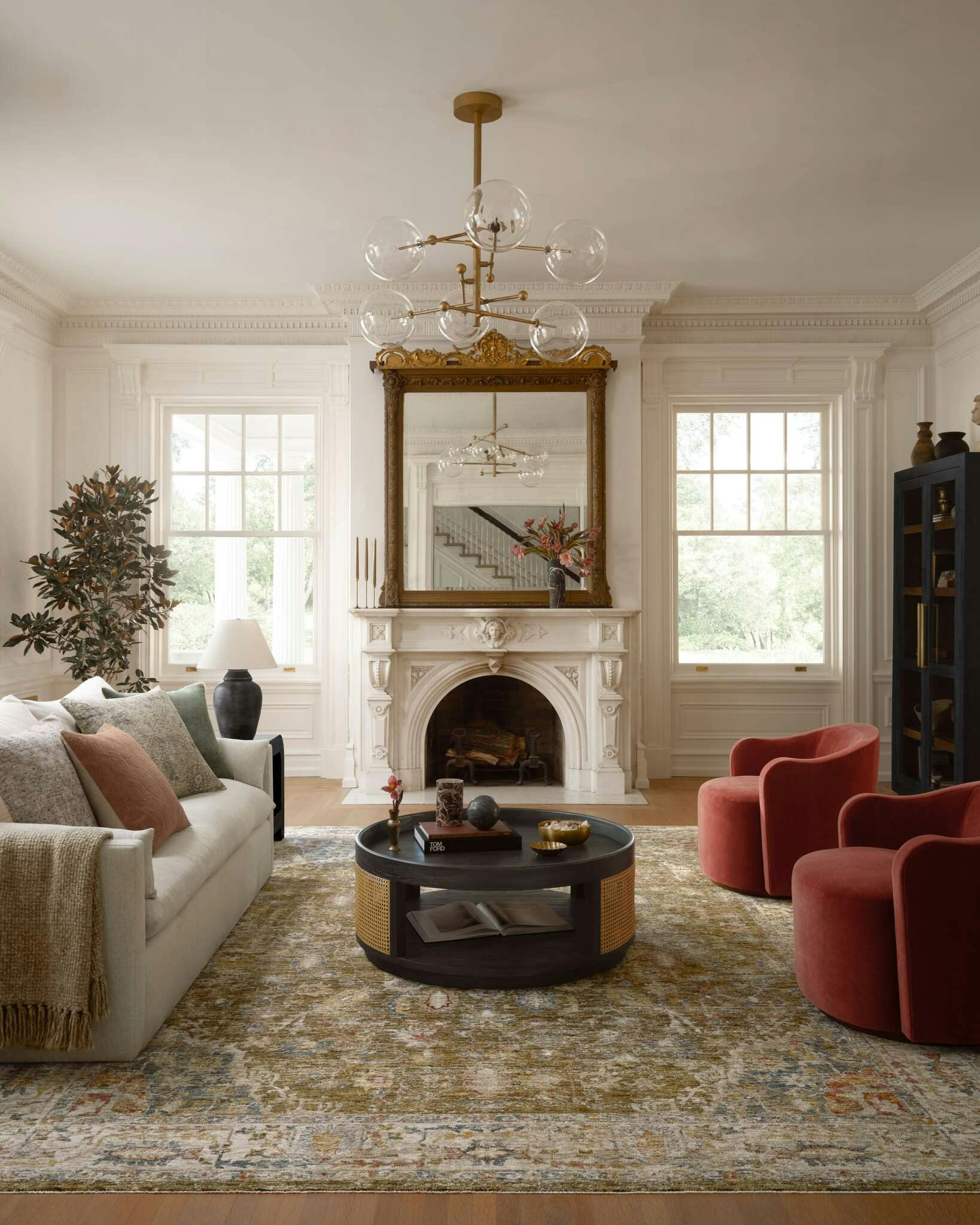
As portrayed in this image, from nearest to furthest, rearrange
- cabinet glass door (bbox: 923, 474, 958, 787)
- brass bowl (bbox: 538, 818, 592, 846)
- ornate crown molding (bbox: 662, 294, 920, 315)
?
brass bowl (bbox: 538, 818, 592, 846) → cabinet glass door (bbox: 923, 474, 958, 787) → ornate crown molding (bbox: 662, 294, 920, 315)

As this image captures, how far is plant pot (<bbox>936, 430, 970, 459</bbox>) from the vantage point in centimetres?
552

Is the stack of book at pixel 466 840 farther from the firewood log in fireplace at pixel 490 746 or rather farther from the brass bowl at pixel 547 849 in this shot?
the firewood log in fireplace at pixel 490 746

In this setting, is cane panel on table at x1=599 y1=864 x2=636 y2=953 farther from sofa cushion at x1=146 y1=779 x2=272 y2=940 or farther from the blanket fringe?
the blanket fringe

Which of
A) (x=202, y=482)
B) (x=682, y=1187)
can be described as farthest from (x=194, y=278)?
(x=682, y=1187)

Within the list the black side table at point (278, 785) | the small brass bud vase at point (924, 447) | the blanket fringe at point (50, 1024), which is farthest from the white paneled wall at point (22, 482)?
the small brass bud vase at point (924, 447)

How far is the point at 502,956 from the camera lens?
9.91ft

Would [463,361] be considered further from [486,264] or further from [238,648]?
[486,264]

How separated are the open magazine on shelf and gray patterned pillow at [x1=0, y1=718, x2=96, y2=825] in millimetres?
1143

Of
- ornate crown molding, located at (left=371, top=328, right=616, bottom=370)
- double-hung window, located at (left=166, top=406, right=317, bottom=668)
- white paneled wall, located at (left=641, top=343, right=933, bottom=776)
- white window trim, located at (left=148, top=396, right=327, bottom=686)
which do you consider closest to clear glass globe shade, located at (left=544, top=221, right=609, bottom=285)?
ornate crown molding, located at (left=371, top=328, right=616, bottom=370)

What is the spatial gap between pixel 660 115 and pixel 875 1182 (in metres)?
3.69

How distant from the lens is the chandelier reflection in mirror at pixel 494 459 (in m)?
6.00

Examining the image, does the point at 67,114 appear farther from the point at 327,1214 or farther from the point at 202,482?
the point at 327,1214

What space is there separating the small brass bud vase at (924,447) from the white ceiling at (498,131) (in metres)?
0.94

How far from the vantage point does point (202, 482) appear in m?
6.45
